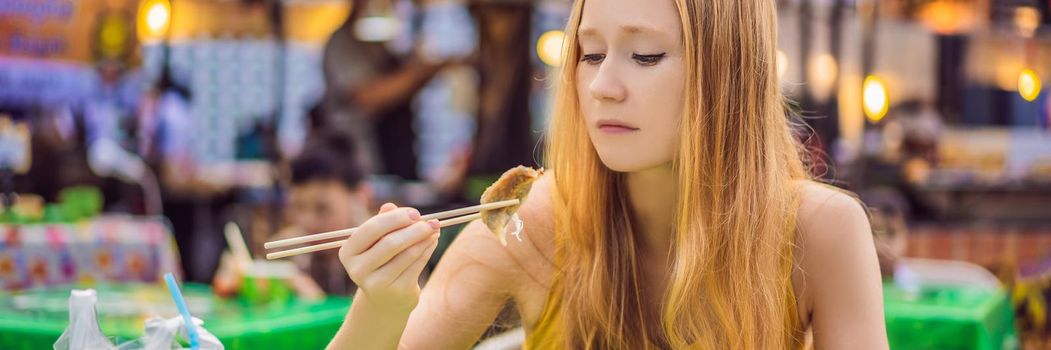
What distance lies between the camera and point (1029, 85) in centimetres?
888

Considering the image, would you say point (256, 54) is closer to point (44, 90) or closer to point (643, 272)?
point (44, 90)

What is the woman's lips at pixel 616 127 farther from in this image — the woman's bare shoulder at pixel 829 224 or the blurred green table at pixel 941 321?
the blurred green table at pixel 941 321

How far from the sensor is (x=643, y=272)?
1694mm

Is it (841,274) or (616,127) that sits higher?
(616,127)

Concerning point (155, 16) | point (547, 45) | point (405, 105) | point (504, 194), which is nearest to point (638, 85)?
point (504, 194)

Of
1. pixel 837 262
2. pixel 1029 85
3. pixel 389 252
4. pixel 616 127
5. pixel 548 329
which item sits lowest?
pixel 1029 85

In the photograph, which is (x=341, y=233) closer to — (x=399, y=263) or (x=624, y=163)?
(x=399, y=263)

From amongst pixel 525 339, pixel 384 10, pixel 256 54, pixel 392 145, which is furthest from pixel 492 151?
pixel 525 339

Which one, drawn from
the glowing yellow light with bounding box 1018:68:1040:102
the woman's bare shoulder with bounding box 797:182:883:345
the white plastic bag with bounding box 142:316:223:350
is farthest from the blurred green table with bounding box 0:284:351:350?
the glowing yellow light with bounding box 1018:68:1040:102

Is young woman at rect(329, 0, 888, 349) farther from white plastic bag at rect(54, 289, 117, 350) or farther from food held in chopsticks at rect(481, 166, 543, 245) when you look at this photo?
white plastic bag at rect(54, 289, 117, 350)

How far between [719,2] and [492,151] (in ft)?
22.1

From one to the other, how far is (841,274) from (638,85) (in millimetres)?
425

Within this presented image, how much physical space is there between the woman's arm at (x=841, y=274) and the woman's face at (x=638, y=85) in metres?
0.28

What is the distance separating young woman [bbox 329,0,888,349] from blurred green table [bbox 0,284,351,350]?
2.85 ft
